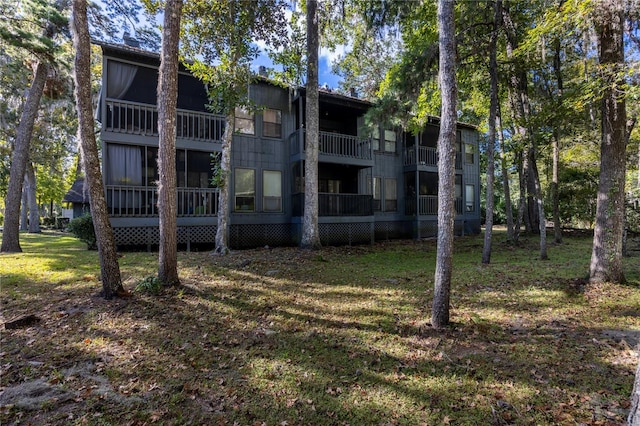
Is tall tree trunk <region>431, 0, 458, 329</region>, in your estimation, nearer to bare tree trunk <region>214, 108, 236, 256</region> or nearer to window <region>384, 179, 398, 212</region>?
bare tree trunk <region>214, 108, 236, 256</region>

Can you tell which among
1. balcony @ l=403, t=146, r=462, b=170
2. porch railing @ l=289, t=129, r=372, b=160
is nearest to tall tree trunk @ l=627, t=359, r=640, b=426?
porch railing @ l=289, t=129, r=372, b=160

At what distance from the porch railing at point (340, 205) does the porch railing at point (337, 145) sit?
185 cm

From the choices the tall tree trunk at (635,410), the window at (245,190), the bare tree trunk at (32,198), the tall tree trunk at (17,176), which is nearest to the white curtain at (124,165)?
the window at (245,190)

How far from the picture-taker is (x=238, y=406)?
9.82 feet

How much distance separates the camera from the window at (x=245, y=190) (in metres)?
13.2

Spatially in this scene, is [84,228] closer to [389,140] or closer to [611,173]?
[389,140]

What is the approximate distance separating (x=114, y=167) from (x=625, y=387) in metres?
13.3

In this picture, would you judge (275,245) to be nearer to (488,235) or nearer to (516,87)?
(488,235)

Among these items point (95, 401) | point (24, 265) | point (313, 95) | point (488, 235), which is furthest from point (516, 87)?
point (24, 265)

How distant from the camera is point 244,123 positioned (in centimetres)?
1366

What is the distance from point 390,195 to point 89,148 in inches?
571

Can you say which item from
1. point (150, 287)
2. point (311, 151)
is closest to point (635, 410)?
point (150, 287)

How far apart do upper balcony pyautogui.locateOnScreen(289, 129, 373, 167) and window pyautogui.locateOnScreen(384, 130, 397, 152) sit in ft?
9.99

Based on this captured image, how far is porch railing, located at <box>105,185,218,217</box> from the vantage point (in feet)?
35.4
